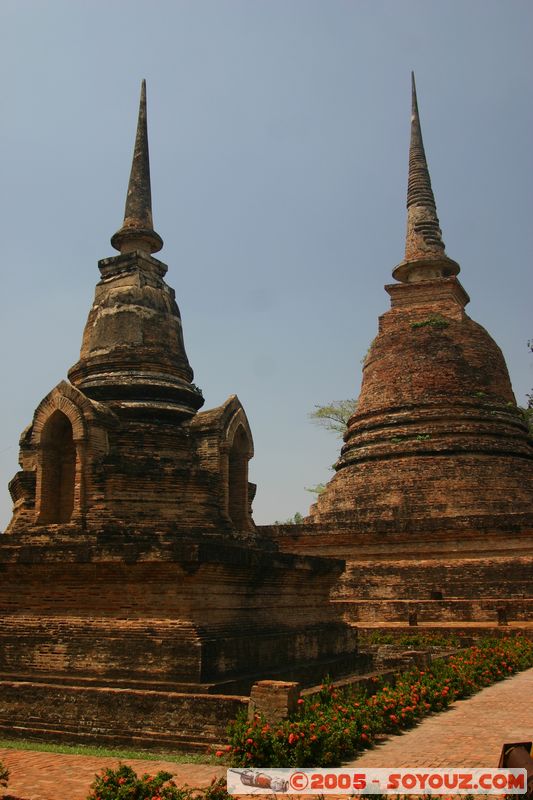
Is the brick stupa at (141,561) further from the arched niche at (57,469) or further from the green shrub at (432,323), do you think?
the green shrub at (432,323)

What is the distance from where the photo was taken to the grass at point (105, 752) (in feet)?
27.0

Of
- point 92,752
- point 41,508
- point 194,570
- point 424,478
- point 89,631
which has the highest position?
point 424,478

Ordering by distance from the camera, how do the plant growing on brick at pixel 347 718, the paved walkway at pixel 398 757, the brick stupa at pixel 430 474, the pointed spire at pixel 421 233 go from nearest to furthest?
the paved walkway at pixel 398 757 → the plant growing on brick at pixel 347 718 → the brick stupa at pixel 430 474 → the pointed spire at pixel 421 233

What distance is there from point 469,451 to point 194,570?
14.1m

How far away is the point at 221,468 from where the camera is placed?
497 inches

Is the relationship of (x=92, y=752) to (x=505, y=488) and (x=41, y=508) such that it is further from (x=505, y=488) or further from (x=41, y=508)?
(x=505, y=488)

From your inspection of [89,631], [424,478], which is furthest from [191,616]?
[424,478]

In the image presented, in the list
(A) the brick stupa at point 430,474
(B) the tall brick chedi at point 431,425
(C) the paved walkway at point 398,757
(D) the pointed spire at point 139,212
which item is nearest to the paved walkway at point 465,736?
(C) the paved walkway at point 398,757

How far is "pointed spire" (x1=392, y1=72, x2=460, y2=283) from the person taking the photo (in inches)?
1052

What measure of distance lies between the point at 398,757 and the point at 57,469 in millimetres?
7003

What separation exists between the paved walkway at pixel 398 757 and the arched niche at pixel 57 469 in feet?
13.2

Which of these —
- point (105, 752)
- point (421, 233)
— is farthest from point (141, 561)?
point (421, 233)

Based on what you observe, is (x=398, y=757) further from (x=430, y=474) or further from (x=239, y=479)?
(x=430, y=474)

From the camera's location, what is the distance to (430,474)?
2192cm
